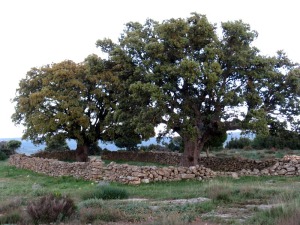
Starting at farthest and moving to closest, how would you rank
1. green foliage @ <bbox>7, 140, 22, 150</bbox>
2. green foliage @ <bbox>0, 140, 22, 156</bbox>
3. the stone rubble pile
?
1. green foliage @ <bbox>7, 140, 22, 150</bbox>
2. green foliage @ <bbox>0, 140, 22, 156</bbox>
3. the stone rubble pile

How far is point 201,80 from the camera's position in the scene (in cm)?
2011

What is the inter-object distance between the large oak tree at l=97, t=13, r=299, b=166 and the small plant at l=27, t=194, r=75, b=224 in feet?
33.9

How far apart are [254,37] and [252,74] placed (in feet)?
6.75

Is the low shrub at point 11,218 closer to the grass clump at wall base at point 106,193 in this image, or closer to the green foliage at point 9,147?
the grass clump at wall base at point 106,193

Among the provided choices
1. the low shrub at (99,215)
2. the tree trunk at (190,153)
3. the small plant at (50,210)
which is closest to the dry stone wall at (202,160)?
the tree trunk at (190,153)

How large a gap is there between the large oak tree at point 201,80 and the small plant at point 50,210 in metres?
10.3

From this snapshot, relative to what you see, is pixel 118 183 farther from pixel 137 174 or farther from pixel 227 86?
pixel 227 86

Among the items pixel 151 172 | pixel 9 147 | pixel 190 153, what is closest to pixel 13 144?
pixel 9 147

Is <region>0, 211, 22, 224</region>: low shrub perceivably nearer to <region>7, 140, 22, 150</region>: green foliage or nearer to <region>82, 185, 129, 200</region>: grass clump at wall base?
<region>82, 185, 129, 200</region>: grass clump at wall base

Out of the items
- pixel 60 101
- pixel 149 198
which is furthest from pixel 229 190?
pixel 60 101

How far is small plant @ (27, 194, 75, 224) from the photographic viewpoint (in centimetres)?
927

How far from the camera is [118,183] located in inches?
762

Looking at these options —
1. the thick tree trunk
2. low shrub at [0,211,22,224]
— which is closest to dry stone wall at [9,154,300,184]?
the thick tree trunk

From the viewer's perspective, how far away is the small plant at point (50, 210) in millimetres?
9266
